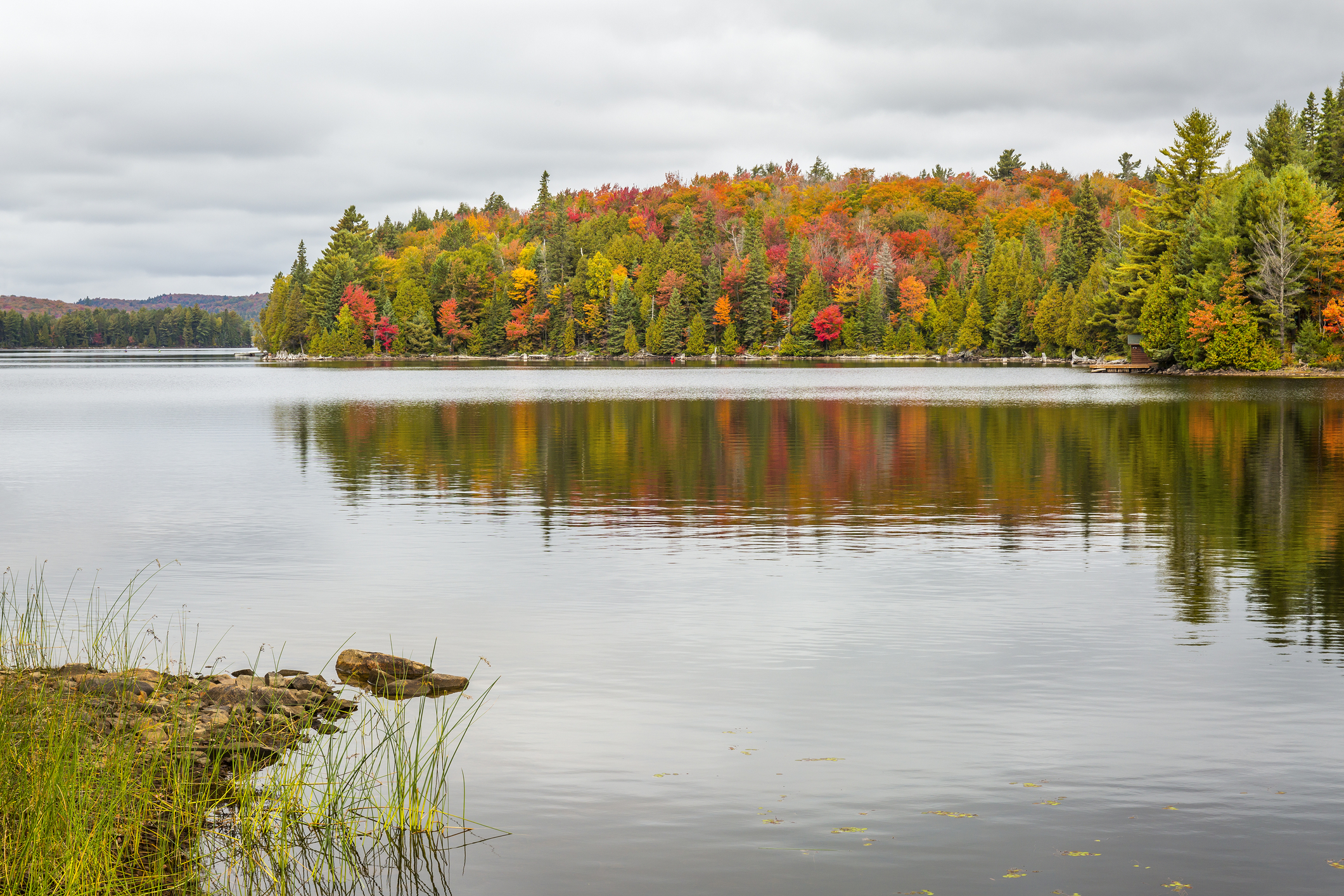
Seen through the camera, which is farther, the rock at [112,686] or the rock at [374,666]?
the rock at [374,666]

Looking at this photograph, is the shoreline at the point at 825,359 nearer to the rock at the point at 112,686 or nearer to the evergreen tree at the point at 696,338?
the evergreen tree at the point at 696,338

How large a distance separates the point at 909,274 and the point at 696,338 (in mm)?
28697

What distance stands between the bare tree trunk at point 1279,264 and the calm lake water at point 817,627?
51467 millimetres

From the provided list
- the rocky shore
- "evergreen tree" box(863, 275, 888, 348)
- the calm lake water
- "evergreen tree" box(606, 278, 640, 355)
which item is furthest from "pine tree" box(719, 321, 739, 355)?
the rocky shore

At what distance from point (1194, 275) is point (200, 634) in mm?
91122

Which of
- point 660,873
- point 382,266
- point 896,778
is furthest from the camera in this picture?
point 382,266

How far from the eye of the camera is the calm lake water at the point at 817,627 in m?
8.00

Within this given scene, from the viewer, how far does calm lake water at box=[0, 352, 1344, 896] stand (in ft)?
26.2

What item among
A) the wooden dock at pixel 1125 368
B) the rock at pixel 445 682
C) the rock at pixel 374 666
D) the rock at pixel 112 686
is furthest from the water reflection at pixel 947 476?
the wooden dock at pixel 1125 368

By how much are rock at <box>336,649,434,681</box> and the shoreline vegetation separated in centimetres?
2

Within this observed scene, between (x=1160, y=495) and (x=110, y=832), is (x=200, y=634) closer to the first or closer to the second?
(x=110, y=832)

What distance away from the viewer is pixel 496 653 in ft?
43.0

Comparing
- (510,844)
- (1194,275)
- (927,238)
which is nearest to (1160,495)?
(510,844)

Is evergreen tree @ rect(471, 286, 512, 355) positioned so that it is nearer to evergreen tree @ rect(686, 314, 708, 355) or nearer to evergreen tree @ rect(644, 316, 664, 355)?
evergreen tree @ rect(644, 316, 664, 355)
